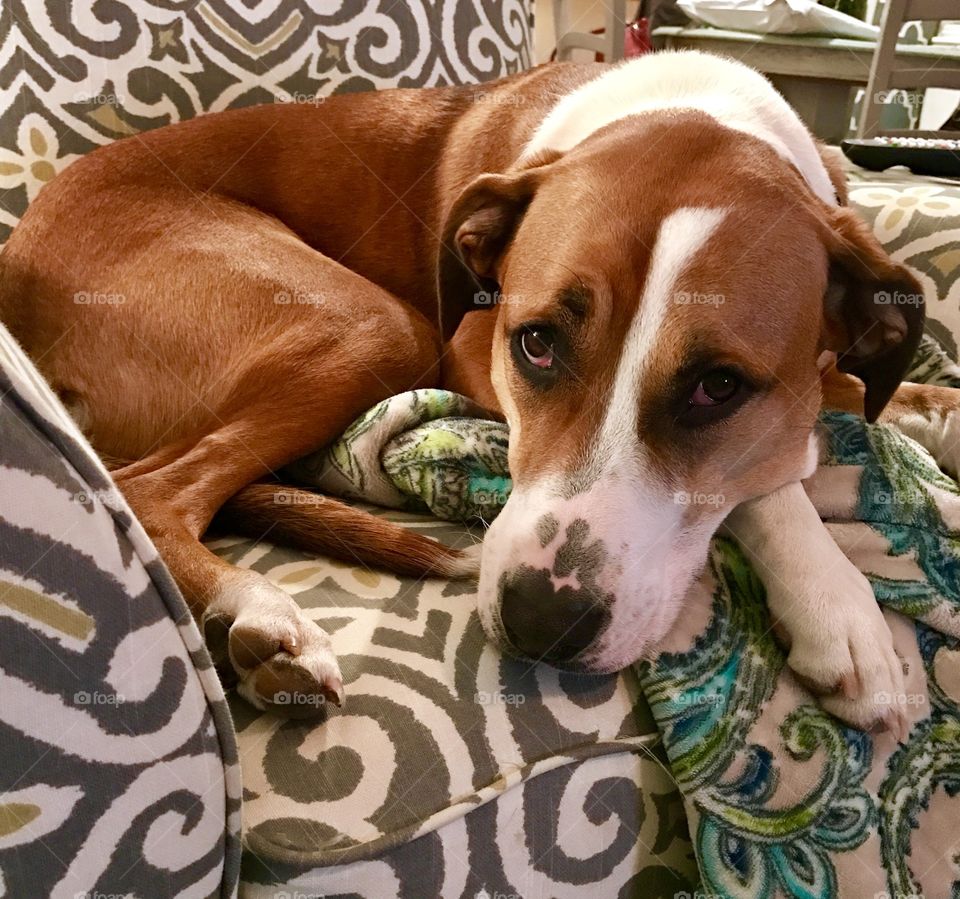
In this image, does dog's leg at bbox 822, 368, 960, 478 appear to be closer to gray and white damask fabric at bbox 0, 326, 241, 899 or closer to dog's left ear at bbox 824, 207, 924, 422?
dog's left ear at bbox 824, 207, 924, 422

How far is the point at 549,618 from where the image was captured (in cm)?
99

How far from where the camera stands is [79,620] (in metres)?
0.74

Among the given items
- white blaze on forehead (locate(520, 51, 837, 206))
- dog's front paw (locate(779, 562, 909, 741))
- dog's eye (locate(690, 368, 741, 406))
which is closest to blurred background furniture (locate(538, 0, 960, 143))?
white blaze on forehead (locate(520, 51, 837, 206))

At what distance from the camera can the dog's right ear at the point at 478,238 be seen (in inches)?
55.0

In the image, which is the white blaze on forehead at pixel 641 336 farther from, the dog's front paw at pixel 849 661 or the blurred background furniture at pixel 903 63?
the blurred background furniture at pixel 903 63

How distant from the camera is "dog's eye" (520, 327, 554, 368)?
1.21 metres

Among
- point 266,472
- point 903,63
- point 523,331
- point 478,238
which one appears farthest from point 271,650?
point 903,63

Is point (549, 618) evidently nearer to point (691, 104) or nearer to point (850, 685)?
point (850, 685)

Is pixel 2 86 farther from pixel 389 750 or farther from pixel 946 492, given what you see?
pixel 946 492

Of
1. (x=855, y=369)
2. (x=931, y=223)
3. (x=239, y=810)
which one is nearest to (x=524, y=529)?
(x=239, y=810)

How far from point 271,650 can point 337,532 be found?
269 millimetres

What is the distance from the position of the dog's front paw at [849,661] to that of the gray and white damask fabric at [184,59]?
1.62 meters

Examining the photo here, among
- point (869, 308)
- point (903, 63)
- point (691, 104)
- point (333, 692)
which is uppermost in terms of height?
point (691, 104)

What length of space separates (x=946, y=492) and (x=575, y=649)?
2.21 ft
